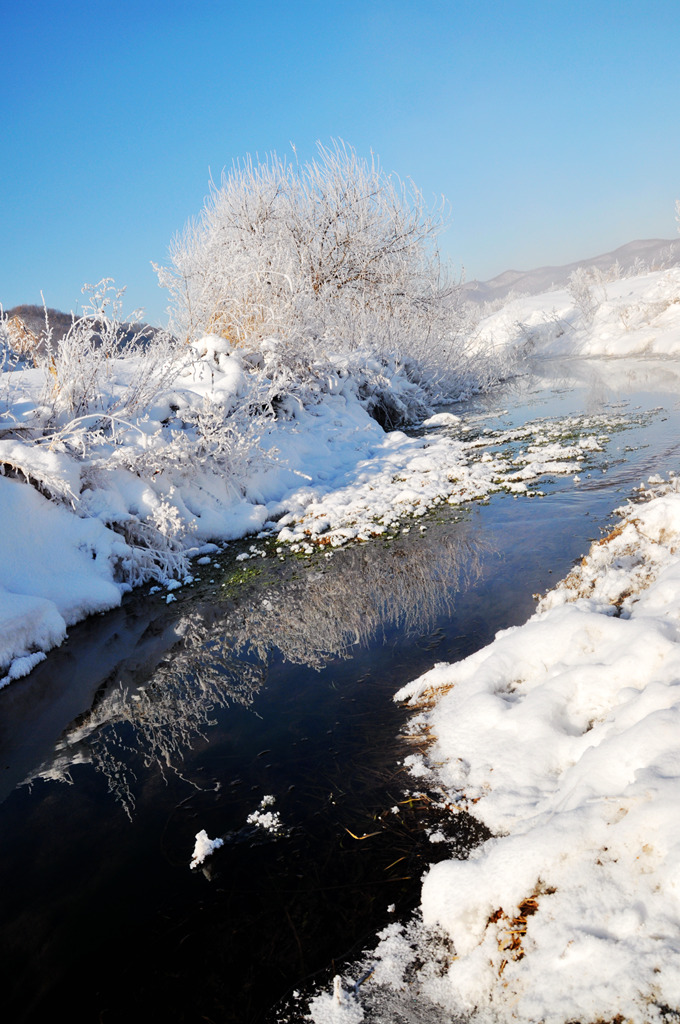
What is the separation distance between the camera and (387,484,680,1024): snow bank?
1398 millimetres

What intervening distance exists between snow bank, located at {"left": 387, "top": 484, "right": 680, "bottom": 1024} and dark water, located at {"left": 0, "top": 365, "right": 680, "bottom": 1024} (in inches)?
10.0

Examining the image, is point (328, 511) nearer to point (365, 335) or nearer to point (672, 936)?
point (672, 936)

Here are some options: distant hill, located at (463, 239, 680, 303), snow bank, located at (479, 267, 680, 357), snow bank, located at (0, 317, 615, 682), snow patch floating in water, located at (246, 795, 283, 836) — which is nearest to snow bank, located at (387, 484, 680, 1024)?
snow patch floating in water, located at (246, 795, 283, 836)

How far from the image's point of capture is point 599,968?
1375mm

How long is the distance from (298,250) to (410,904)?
17.6 metres

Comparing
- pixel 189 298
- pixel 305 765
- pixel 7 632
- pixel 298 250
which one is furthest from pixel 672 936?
pixel 298 250

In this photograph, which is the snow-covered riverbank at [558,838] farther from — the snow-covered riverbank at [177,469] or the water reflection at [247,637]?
the snow-covered riverbank at [177,469]

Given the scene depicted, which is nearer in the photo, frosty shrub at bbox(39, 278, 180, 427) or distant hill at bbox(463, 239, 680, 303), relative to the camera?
frosty shrub at bbox(39, 278, 180, 427)

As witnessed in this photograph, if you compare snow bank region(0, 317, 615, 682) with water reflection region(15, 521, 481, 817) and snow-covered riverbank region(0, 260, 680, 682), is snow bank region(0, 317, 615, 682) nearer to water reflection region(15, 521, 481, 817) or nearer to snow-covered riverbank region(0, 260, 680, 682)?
snow-covered riverbank region(0, 260, 680, 682)

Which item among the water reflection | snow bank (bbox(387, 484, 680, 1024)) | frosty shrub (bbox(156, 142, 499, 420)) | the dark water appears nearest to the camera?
snow bank (bbox(387, 484, 680, 1024))

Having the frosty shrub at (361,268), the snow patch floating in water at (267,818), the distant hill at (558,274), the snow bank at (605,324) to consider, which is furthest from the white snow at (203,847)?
the distant hill at (558,274)

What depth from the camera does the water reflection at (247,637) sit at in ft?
10.8

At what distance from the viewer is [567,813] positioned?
5.79ft

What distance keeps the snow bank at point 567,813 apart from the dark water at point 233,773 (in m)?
0.25
